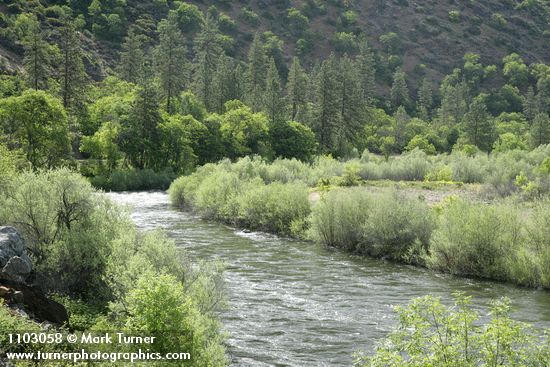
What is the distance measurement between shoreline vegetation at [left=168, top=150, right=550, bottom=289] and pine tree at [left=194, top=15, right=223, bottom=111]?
43.7 metres

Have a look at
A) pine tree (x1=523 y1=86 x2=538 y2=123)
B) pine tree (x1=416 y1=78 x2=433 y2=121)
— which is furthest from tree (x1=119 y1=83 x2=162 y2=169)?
pine tree (x1=523 y1=86 x2=538 y2=123)

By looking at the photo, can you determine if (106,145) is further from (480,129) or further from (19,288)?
(19,288)

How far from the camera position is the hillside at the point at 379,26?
132 m

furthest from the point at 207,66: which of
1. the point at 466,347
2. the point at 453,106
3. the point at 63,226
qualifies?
the point at 466,347

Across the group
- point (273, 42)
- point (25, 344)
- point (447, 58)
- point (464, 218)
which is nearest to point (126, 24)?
point (273, 42)

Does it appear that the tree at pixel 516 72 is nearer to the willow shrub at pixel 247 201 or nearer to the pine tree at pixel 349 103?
the pine tree at pixel 349 103

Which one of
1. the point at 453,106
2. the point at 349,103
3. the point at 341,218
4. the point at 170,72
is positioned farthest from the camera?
the point at 453,106

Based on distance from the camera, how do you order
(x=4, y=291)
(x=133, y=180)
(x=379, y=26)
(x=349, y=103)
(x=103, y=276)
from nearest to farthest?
(x=4, y=291) < (x=103, y=276) < (x=133, y=180) < (x=349, y=103) < (x=379, y=26)

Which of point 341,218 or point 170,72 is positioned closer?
point 341,218

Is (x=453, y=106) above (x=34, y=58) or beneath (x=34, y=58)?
beneath

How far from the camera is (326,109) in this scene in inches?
3278

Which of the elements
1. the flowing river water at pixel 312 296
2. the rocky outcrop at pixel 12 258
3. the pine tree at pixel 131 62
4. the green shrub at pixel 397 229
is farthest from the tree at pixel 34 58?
the rocky outcrop at pixel 12 258

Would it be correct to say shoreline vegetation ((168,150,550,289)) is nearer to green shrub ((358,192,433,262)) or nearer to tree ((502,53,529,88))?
green shrub ((358,192,433,262))

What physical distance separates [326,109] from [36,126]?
Result: 1678 inches
